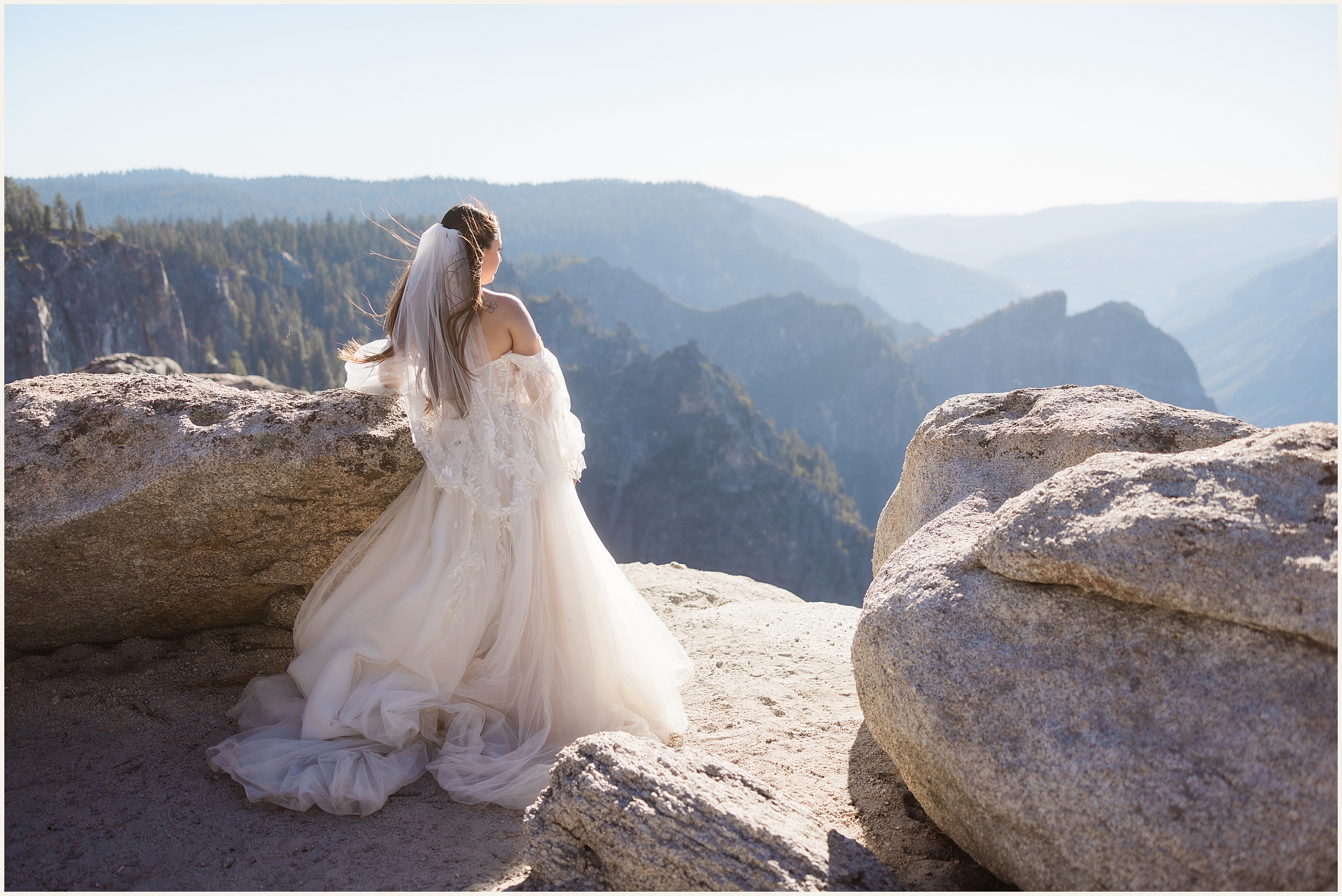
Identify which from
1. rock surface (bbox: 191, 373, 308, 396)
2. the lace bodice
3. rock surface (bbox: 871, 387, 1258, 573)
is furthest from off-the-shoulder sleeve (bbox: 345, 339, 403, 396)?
rock surface (bbox: 191, 373, 308, 396)

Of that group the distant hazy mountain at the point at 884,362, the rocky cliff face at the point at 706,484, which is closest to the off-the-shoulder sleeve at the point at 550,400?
the rocky cliff face at the point at 706,484

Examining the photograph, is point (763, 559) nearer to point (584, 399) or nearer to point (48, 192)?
point (584, 399)

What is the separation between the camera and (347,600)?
3.99 metres

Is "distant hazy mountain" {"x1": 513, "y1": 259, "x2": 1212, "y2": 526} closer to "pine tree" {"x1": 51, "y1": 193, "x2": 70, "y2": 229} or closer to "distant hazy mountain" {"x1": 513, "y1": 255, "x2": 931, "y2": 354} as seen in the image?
"distant hazy mountain" {"x1": 513, "y1": 255, "x2": 931, "y2": 354}

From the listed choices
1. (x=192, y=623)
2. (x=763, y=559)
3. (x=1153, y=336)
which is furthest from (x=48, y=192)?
(x=1153, y=336)

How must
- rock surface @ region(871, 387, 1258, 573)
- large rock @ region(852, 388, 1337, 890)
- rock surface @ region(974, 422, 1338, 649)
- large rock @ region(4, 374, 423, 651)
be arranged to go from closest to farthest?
large rock @ region(852, 388, 1337, 890)
rock surface @ region(974, 422, 1338, 649)
rock surface @ region(871, 387, 1258, 573)
large rock @ region(4, 374, 423, 651)

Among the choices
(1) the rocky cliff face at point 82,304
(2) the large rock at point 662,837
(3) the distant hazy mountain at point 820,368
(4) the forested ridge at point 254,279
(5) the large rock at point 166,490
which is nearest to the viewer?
(2) the large rock at point 662,837

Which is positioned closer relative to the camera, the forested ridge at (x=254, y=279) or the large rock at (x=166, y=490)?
the large rock at (x=166, y=490)

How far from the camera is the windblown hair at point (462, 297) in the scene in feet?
12.9

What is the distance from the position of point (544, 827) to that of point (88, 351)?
6748 cm

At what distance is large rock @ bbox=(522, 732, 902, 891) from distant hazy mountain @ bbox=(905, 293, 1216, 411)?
111091 millimetres

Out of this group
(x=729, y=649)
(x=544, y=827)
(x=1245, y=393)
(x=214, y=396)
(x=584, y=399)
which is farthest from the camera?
(x=1245, y=393)

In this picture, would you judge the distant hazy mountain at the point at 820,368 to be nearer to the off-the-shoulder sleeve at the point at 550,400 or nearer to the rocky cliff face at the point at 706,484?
the rocky cliff face at the point at 706,484

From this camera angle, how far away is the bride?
3.71 metres
